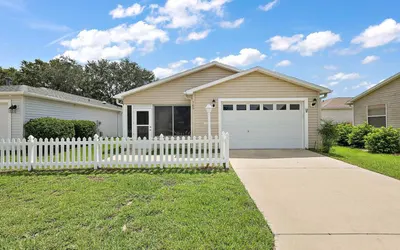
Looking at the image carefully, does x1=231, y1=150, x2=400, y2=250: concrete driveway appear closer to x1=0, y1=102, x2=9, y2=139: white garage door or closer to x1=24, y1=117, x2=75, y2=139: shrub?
x1=24, y1=117, x2=75, y2=139: shrub

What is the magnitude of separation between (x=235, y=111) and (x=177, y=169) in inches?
229

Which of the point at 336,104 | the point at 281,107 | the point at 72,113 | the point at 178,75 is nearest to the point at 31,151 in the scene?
the point at 178,75

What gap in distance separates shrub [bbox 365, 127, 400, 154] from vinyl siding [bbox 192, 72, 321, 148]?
282 centimetres

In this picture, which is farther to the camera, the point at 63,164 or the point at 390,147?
the point at 390,147

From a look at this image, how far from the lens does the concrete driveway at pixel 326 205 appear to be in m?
3.05

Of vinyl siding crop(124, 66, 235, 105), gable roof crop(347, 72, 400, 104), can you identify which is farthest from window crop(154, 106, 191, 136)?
gable roof crop(347, 72, 400, 104)

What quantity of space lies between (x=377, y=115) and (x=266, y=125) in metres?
8.46

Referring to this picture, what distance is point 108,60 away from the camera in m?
36.3

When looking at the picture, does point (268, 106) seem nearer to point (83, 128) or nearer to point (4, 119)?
point (83, 128)

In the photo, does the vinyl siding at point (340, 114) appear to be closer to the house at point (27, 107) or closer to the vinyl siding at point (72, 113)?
the vinyl siding at point (72, 113)

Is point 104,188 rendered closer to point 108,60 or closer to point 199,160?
point 199,160

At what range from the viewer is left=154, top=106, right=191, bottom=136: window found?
44.9ft

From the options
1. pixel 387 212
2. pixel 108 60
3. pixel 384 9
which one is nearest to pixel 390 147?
pixel 384 9

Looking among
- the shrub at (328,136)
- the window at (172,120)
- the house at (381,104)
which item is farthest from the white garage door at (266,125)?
the house at (381,104)
